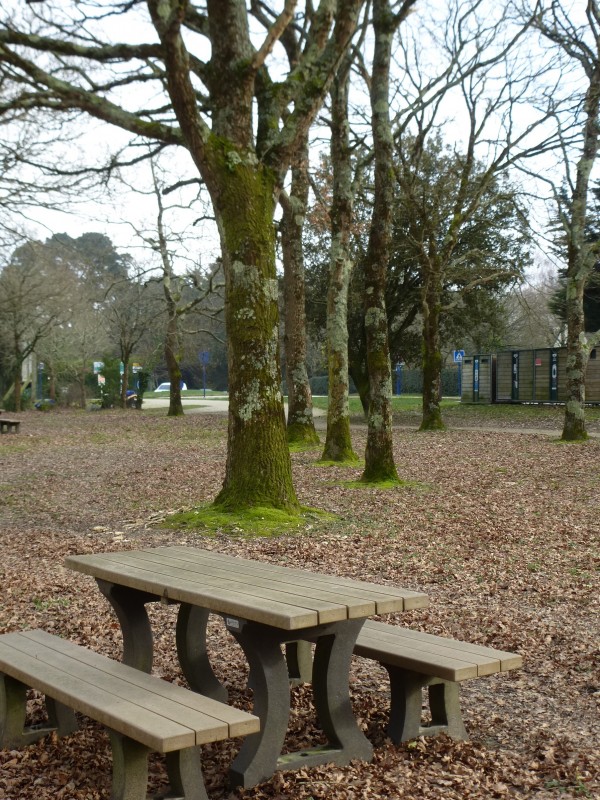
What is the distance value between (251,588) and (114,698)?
77cm

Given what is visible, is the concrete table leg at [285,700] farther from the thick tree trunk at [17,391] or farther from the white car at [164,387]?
the white car at [164,387]

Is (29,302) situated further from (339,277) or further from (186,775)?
(186,775)

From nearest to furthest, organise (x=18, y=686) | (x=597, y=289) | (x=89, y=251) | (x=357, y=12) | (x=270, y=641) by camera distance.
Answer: (x=270, y=641) < (x=18, y=686) < (x=357, y=12) < (x=597, y=289) < (x=89, y=251)

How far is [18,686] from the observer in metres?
4.39

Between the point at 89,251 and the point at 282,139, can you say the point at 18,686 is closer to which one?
the point at 282,139

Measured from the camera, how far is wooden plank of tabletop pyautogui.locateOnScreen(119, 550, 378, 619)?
12.3 ft

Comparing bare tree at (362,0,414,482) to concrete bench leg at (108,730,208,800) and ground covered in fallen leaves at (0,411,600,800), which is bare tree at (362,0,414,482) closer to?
ground covered in fallen leaves at (0,411,600,800)

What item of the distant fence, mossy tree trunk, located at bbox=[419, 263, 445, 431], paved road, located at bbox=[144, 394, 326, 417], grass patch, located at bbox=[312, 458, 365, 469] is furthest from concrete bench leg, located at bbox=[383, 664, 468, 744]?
the distant fence

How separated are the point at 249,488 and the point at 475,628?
4.30 m

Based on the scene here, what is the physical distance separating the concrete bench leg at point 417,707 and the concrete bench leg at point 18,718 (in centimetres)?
154

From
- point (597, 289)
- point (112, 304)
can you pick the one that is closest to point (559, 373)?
point (597, 289)

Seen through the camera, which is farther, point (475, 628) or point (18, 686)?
point (475, 628)

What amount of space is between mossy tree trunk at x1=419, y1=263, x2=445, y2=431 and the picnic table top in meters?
20.5

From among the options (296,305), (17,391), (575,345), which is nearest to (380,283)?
(296,305)
